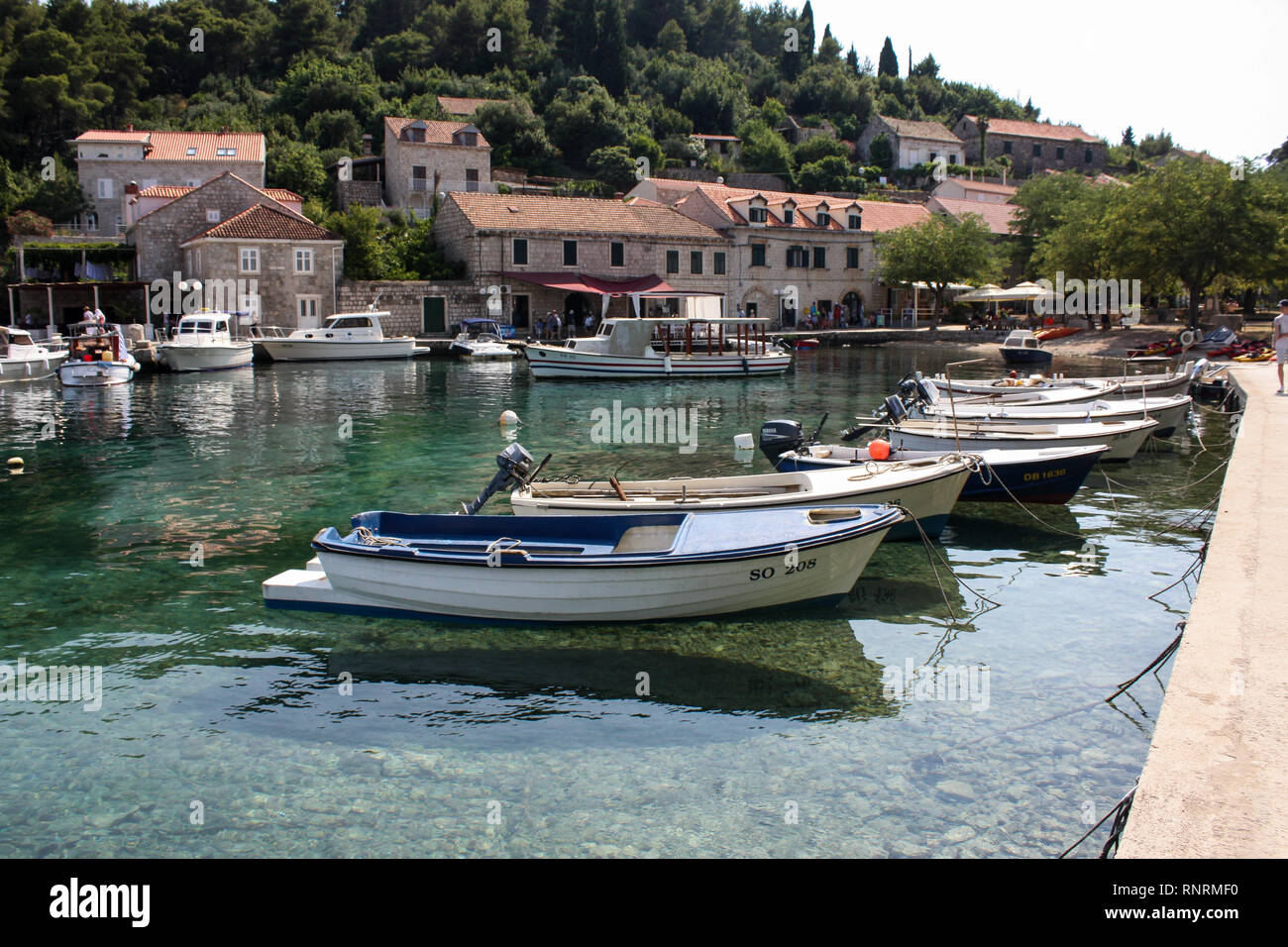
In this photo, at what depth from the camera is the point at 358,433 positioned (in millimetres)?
22156

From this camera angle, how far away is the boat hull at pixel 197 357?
121ft

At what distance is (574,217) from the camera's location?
1965 inches

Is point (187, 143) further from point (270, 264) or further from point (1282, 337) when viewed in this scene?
point (1282, 337)

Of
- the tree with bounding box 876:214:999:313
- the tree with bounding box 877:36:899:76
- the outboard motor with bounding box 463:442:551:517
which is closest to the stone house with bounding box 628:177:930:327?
the tree with bounding box 876:214:999:313

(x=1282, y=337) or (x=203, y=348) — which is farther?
(x=203, y=348)

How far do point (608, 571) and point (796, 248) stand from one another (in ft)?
161

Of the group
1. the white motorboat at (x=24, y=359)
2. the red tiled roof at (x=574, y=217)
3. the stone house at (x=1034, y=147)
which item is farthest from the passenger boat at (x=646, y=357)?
the stone house at (x=1034, y=147)

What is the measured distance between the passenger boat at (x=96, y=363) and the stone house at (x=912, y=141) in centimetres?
7226

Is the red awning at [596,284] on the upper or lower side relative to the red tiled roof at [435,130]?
lower

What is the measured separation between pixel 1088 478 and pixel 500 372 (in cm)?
2525

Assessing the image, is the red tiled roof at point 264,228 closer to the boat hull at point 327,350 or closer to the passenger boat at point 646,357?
the boat hull at point 327,350

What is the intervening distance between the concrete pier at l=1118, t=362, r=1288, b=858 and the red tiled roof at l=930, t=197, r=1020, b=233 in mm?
60346

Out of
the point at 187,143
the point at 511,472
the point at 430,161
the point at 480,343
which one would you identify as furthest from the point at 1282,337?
the point at 187,143

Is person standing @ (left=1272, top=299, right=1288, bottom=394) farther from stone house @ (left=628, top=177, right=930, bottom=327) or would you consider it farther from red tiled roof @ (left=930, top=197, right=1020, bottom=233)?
red tiled roof @ (left=930, top=197, right=1020, bottom=233)
